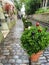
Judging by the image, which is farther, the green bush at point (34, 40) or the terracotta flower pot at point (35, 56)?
the terracotta flower pot at point (35, 56)

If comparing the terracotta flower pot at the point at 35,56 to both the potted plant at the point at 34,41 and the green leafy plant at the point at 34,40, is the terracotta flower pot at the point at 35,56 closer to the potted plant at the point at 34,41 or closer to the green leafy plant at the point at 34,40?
the potted plant at the point at 34,41

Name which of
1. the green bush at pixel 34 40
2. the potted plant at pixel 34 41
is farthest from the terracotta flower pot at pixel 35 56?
the green bush at pixel 34 40

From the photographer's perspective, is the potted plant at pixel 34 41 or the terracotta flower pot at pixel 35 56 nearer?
the potted plant at pixel 34 41

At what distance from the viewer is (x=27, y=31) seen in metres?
6.14

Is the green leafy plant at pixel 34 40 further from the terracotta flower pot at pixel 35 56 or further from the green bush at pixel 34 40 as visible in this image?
the terracotta flower pot at pixel 35 56


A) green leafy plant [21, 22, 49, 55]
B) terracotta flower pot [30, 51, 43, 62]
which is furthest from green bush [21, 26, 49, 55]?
terracotta flower pot [30, 51, 43, 62]

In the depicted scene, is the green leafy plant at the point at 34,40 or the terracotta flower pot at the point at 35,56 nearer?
the green leafy plant at the point at 34,40

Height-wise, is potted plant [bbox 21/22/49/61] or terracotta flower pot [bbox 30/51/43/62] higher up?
potted plant [bbox 21/22/49/61]

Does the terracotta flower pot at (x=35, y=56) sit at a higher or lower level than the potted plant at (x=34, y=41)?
lower

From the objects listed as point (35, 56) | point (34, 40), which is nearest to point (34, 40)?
point (34, 40)

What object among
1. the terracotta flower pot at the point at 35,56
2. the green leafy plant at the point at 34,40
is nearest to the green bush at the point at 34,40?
the green leafy plant at the point at 34,40

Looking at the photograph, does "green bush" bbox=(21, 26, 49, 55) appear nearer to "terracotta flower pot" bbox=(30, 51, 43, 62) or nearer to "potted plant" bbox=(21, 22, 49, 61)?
"potted plant" bbox=(21, 22, 49, 61)

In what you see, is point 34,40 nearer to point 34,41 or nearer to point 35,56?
point 34,41

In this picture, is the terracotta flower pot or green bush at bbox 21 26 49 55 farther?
the terracotta flower pot
